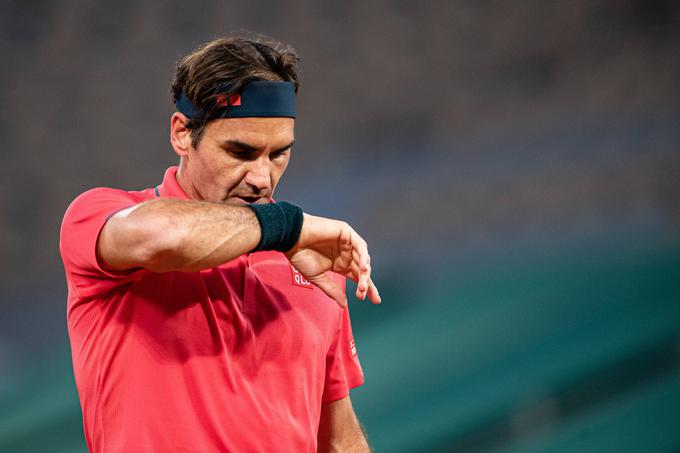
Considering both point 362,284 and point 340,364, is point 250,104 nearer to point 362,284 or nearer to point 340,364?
point 362,284

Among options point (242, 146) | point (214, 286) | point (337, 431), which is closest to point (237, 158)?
point (242, 146)

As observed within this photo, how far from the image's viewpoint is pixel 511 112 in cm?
322

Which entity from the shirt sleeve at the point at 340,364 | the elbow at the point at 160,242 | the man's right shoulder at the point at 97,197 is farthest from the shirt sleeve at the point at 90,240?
the shirt sleeve at the point at 340,364

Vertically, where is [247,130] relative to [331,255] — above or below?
above

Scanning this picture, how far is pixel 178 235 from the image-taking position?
1.27 meters

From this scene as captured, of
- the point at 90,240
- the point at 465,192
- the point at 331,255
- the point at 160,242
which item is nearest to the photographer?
the point at 160,242

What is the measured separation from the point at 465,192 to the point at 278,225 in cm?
192

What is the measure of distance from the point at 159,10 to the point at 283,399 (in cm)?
171

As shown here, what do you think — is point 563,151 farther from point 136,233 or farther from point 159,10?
point 136,233

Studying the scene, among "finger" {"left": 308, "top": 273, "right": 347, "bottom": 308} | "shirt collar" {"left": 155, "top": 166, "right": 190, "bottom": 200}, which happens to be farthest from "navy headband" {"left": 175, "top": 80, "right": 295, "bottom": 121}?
"finger" {"left": 308, "top": 273, "right": 347, "bottom": 308}

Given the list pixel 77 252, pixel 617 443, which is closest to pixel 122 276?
pixel 77 252

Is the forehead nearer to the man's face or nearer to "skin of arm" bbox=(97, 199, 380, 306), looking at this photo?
the man's face

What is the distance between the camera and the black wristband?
1359 millimetres

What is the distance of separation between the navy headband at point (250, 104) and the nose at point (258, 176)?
9 centimetres
